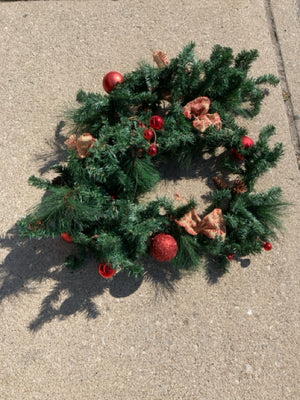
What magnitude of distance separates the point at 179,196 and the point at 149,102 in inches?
25.8

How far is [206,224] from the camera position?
2006mm

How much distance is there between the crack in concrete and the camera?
2.58m

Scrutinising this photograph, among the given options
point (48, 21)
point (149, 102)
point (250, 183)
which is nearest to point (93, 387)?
point (250, 183)

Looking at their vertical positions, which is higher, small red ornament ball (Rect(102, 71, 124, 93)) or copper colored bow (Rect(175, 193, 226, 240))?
small red ornament ball (Rect(102, 71, 124, 93))

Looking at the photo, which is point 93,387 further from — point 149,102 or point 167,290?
point 149,102

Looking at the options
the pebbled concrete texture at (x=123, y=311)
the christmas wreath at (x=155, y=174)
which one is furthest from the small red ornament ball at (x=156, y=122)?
the pebbled concrete texture at (x=123, y=311)

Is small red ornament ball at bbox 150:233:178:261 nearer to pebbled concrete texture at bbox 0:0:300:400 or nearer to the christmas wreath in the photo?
the christmas wreath

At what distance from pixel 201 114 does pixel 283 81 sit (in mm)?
1060

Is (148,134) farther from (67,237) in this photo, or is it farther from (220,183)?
(67,237)

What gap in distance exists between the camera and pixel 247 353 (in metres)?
2.14

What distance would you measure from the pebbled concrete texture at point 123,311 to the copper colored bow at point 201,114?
0.48m

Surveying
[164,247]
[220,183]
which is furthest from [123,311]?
[220,183]

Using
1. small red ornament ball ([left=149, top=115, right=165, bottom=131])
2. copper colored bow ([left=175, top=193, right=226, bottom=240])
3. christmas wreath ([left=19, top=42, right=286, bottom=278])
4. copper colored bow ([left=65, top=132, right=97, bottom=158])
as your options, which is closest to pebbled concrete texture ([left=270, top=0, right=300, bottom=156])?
christmas wreath ([left=19, top=42, right=286, bottom=278])

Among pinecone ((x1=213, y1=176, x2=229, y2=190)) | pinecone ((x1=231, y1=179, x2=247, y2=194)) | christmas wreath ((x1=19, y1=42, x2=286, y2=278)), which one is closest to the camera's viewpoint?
christmas wreath ((x1=19, y1=42, x2=286, y2=278))
